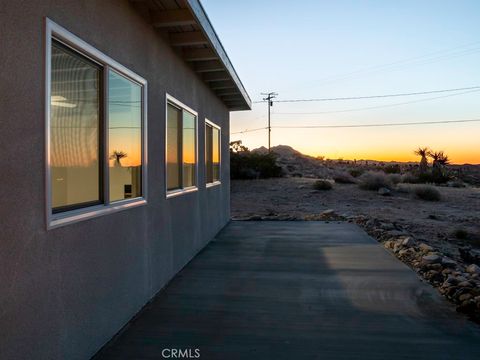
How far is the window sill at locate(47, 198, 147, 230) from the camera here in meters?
2.83

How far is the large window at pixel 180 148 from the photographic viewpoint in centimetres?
601

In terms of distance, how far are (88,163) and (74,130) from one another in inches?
13.1

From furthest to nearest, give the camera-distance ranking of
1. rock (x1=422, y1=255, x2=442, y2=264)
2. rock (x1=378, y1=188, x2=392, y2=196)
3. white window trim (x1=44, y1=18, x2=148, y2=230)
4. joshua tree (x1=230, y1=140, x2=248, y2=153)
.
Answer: joshua tree (x1=230, y1=140, x2=248, y2=153) < rock (x1=378, y1=188, x2=392, y2=196) < rock (x1=422, y1=255, x2=442, y2=264) < white window trim (x1=44, y1=18, x2=148, y2=230)

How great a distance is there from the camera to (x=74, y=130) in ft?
10.6

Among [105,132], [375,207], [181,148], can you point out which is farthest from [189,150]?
[375,207]

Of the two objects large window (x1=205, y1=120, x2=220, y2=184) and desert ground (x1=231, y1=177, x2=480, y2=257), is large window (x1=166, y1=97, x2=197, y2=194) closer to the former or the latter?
large window (x1=205, y1=120, x2=220, y2=184)

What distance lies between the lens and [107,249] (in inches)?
145

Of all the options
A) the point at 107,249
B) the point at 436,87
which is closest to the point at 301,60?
the point at 107,249

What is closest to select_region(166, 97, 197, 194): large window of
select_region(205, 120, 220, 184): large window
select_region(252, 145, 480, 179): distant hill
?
select_region(205, 120, 220, 184): large window

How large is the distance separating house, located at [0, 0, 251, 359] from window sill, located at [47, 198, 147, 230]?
1 centimetres

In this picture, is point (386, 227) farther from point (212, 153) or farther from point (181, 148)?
point (181, 148)

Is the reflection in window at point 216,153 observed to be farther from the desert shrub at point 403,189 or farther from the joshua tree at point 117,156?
the desert shrub at point 403,189

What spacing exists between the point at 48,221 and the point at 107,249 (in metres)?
1.04

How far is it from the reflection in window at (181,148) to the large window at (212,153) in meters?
1.27
